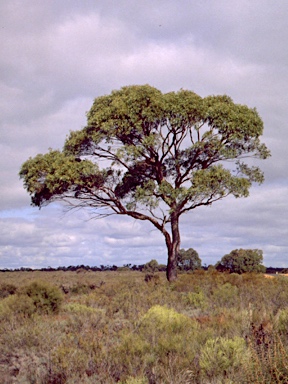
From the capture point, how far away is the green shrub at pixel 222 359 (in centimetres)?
695

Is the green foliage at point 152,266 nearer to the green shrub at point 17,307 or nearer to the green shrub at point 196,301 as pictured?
the green shrub at point 196,301

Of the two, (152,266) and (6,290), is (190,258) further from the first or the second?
(6,290)

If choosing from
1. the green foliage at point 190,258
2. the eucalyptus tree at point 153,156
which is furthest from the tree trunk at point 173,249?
the green foliage at point 190,258

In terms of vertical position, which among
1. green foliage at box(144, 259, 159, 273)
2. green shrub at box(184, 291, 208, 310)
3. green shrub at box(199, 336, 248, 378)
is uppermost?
green foliage at box(144, 259, 159, 273)

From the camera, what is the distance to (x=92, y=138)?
26656 mm

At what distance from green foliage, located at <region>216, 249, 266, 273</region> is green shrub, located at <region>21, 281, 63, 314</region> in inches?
1298

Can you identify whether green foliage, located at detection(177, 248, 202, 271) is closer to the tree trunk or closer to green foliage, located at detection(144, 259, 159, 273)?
green foliage, located at detection(144, 259, 159, 273)

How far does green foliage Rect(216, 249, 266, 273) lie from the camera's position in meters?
46.4

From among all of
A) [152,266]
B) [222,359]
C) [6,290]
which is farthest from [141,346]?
[152,266]

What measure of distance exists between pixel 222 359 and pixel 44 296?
970 centimetres

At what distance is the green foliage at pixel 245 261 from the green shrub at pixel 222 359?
39839 millimetres

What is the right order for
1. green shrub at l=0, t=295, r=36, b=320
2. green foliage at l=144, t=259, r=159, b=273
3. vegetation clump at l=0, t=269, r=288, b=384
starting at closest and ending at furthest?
1. vegetation clump at l=0, t=269, r=288, b=384
2. green shrub at l=0, t=295, r=36, b=320
3. green foliage at l=144, t=259, r=159, b=273

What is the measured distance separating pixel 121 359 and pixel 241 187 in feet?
63.0

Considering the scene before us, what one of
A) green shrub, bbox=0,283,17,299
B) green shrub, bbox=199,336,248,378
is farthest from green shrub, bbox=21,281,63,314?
green shrub, bbox=199,336,248,378
